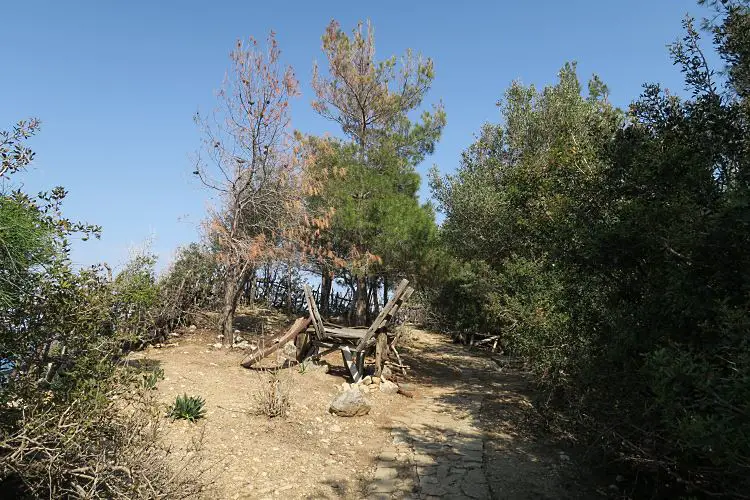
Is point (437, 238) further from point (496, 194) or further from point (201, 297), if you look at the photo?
point (201, 297)

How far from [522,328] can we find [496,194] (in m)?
5.61

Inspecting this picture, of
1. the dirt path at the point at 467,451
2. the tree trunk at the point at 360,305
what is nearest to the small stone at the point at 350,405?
the dirt path at the point at 467,451

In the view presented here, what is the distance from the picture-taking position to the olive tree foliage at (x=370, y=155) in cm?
1216

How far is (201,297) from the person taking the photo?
12922mm

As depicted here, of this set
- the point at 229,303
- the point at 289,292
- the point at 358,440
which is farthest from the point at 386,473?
the point at 289,292

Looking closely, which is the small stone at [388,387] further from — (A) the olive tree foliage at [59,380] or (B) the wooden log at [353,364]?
(A) the olive tree foliage at [59,380]

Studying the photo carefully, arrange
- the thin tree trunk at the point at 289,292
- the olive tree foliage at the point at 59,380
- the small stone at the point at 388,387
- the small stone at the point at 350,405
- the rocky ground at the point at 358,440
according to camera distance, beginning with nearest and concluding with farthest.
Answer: the olive tree foliage at the point at 59,380 → the rocky ground at the point at 358,440 → the small stone at the point at 350,405 → the small stone at the point at 388,387 → the thin tree trunk at the point at 289,292

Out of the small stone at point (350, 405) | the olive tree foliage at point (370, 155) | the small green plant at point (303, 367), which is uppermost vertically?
the olive tree foliage at point (370, 155)

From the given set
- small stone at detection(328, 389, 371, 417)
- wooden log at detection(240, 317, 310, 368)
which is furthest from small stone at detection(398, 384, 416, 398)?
wooden log at detection(240, 317, 310, 368)

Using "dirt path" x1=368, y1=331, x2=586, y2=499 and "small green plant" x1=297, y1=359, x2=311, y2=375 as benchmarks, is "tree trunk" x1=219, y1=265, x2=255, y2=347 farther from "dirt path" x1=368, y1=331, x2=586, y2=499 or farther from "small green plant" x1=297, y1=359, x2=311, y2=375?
"dirt path" x1=368, y1=331, x2=586, y2=499

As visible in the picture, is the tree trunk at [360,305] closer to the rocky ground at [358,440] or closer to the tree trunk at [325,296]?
the tree trunk at [325,296]

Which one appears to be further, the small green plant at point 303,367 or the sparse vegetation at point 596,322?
the small green plant at point 303,367

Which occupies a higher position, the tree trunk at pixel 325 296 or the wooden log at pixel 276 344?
the tree trunk at pixel 325 296

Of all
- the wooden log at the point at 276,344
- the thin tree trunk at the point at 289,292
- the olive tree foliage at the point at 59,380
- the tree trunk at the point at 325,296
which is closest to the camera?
the olive tree foliage at the point at 59,380
